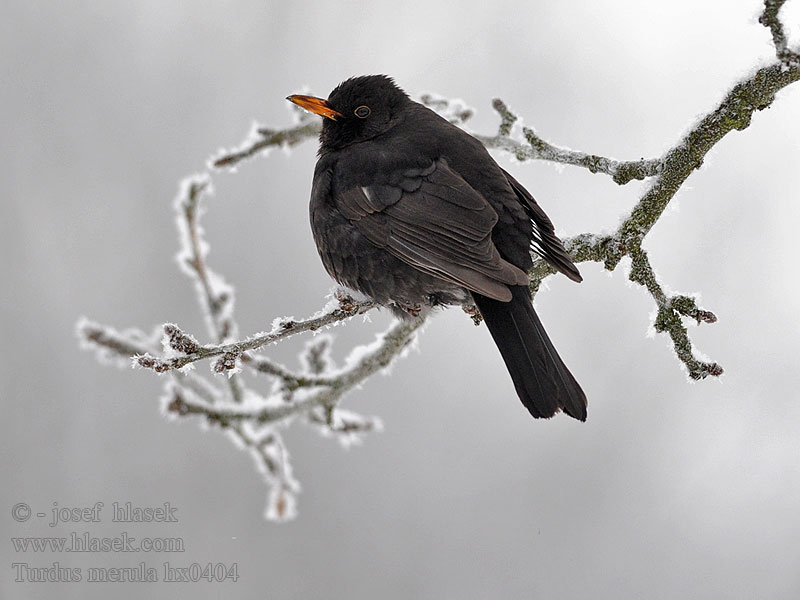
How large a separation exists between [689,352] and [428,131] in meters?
1.62

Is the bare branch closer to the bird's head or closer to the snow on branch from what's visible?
the snow on branch

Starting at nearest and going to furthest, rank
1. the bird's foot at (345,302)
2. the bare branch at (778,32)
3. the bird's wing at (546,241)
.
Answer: the bare branch at (778,32) → the bird's wing at (546,241) → the bird's foot at (345,302)

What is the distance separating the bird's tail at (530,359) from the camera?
3.31 meters

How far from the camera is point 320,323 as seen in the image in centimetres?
350

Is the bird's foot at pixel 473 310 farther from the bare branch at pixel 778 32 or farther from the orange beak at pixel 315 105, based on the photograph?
the bare branch at pixel 778 32

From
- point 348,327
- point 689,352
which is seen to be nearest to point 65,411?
point 348,327

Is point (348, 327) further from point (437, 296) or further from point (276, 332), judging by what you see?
point (276, 332)

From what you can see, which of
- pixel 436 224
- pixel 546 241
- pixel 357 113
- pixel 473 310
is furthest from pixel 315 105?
pixel 546 241

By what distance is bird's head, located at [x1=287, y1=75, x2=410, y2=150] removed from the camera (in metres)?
4.37

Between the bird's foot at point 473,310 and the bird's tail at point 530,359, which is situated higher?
the bird's foot at point 473,310

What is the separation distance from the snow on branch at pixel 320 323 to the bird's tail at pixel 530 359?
365 millimetres

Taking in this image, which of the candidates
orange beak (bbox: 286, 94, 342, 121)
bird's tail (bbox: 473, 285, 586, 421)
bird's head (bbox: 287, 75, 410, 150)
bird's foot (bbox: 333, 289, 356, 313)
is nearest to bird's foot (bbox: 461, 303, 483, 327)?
bird's tail (bbox: 473, 285, 586, 421)

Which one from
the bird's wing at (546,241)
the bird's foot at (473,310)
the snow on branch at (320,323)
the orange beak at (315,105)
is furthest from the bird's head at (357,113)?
the bird's foot at (473,310)

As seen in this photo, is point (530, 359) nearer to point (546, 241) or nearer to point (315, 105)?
point (546, 241)
